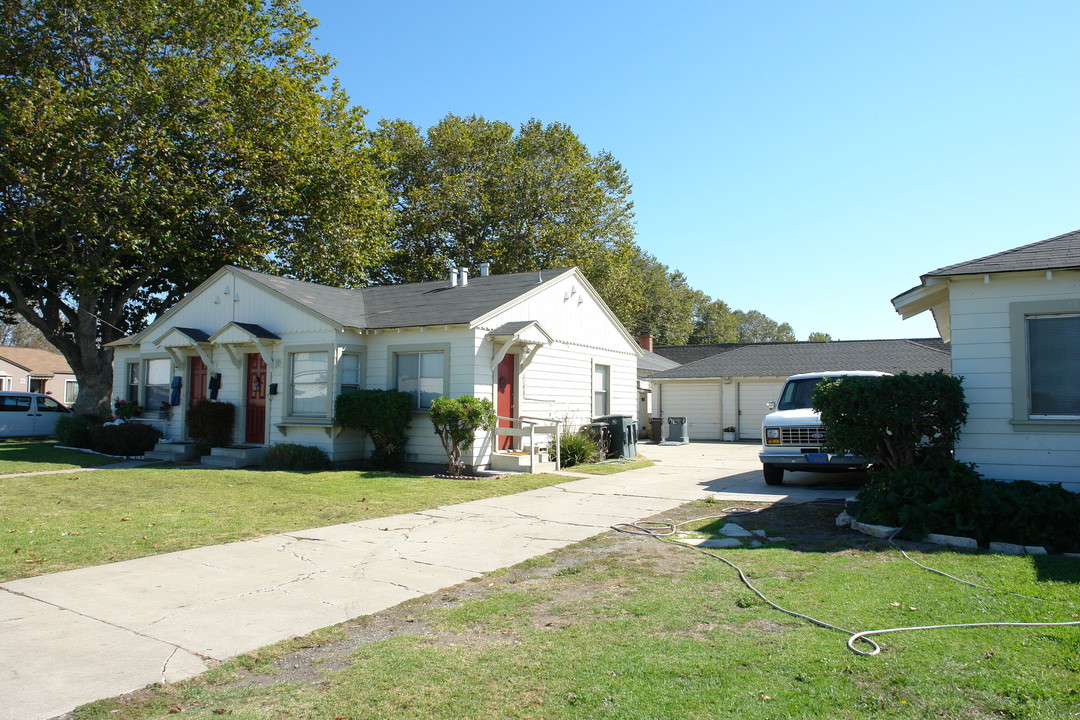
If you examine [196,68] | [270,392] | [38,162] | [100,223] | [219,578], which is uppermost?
[196,68]

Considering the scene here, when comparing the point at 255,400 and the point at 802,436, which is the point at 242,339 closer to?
the point at 255,400

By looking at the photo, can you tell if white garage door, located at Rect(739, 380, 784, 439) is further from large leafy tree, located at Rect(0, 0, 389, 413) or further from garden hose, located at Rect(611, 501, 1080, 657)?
garden hose, located at Rect(611, 501, 1080, 657)

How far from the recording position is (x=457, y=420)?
14.5 meters

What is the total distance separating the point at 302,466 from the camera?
1577cm

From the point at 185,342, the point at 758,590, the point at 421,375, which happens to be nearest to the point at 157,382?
the point at 185,342

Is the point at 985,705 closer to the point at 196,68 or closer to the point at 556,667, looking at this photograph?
the point at 556,667

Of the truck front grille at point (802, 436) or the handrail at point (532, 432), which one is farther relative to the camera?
the handrail at point (532, 432)

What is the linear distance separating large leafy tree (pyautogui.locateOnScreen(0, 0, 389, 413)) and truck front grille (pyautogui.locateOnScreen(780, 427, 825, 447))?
19.6 m

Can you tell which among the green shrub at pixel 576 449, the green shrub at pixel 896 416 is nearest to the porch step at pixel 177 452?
the green shrub at pixel 576 449

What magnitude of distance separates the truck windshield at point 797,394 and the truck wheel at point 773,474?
4.35 feet

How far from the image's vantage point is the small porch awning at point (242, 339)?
1700cm

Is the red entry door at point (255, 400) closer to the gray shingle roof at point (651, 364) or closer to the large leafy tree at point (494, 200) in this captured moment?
the gray shingle roof at point (651, 364)

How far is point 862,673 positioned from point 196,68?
25815mm

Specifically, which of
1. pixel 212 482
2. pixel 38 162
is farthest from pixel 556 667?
pixel 38 162
